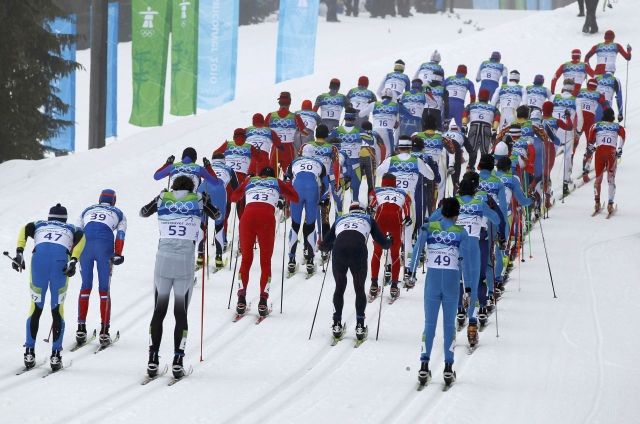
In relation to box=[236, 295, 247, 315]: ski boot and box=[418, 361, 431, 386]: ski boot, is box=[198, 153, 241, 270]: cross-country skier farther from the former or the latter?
box=[418, 361, 431, 386]: ski boot

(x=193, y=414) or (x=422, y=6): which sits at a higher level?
(x=422, y=6)

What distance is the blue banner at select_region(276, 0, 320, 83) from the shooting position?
3281cm

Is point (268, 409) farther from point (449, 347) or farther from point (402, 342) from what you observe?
point (402, 342)

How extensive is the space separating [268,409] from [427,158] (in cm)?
653

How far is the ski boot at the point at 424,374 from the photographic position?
12094 mm

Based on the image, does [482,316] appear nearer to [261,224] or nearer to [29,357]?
[261,224]

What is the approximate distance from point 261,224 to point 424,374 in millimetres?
3519

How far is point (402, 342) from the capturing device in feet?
45.6

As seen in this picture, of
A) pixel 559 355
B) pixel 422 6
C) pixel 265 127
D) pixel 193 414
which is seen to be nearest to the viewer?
pixel 193 414

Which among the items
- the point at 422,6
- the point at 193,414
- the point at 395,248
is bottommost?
the point at 193,414

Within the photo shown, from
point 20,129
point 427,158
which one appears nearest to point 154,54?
point 20,129

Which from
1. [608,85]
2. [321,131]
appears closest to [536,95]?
[608,85]

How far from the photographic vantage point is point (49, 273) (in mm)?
12758

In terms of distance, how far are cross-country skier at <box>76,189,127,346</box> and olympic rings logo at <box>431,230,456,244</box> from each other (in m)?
3.84
